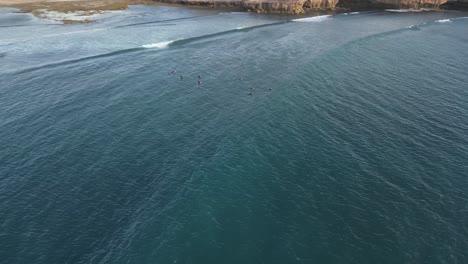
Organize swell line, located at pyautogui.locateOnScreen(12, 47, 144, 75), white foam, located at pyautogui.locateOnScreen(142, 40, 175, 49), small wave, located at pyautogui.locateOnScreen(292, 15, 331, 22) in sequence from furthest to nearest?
small wave, located at pyautogui.locateOnScreen(292, 15, 331, 22), white foam, located at pyautogui.locateOnScreen(142, 40, 175, 49), swell line, located at pyautogui.locateOnScreen(12, 47, 144, 75)

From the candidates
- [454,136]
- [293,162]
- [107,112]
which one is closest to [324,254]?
[293,162]

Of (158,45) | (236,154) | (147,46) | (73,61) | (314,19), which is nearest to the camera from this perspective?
(236,154)

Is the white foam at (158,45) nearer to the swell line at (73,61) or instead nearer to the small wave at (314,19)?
the swell line at (73,61)

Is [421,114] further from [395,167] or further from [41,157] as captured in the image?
[41,157]

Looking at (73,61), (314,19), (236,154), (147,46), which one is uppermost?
(314,19)

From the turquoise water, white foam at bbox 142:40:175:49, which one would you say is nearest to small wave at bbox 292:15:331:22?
the turquoise water

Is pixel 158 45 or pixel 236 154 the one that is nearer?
pixel 236 154

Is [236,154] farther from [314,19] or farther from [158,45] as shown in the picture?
[314,19]

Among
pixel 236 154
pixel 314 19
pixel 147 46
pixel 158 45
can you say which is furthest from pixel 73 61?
pixel 314 19

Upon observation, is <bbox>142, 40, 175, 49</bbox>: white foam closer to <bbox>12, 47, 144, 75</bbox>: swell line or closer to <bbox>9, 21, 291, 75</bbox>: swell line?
<bbox>9, 21, 291, 75</bbox>: swell line
